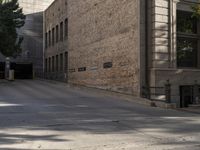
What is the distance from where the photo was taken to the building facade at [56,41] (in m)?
36.6

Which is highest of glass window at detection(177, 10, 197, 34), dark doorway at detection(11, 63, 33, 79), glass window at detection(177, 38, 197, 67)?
glass window at detection(177, 10, 197, 34)

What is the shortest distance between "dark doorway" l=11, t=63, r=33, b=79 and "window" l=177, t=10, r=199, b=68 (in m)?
29.8

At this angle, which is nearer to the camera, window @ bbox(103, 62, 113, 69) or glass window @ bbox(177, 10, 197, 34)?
glass window @ bbox(177, 10, 197, 34)

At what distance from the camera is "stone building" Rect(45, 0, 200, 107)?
2091cm

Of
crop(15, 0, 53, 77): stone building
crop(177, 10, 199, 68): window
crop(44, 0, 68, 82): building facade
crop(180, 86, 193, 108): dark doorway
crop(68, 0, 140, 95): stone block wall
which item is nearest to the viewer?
crop(180, 86, 193, 108): dark doorway

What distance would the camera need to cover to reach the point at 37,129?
11.3m

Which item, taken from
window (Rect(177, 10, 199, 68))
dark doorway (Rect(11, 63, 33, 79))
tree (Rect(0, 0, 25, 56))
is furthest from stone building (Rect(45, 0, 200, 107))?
dark doorway (Rect(11, 63, 33, 79))

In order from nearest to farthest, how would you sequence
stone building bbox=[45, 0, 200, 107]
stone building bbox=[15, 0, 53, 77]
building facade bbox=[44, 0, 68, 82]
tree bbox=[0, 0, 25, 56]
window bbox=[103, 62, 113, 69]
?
stone building bbox=[45, 0, 200, 107] < window bbox=[103, 62, 113, 69] < tree bbox=[0, 0, 25, 56] < building facade bbox=[44, 0, 68, 82] < stone building bbox=[15, 0, 53, 77]

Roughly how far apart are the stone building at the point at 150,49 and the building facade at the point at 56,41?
9.97 meters

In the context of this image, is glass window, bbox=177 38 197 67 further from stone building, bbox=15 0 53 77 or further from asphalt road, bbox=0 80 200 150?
stone building, bbox=15 0 53 77

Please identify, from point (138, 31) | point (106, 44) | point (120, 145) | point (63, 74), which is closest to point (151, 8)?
point (138, 31)

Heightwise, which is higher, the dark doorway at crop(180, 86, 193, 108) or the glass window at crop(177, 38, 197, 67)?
the glass window at crop(177, 38, 197, 67)

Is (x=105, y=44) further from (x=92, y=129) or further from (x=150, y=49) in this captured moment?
(x=92, y=129)

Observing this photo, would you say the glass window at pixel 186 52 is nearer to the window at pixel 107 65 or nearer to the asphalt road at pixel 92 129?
the window at pixel 107 65
